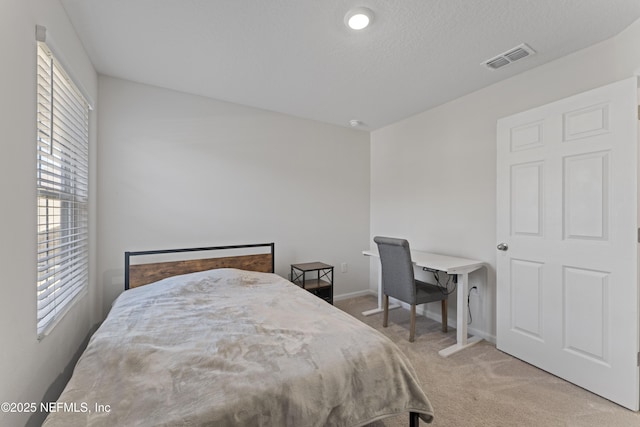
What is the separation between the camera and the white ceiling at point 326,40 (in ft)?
5.39

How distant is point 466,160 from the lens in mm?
2881

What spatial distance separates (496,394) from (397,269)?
1177mm

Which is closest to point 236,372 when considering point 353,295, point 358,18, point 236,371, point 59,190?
point 236,371

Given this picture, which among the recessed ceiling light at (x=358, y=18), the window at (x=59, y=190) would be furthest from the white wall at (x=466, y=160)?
the window at (x=59, y=190)

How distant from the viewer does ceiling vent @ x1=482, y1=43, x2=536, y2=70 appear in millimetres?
2035

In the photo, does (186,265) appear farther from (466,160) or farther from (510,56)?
(510,56)

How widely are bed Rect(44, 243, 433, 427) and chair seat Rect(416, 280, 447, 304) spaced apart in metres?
1.21

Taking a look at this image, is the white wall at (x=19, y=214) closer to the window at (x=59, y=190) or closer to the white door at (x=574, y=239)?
the window at (x=59, y=190)

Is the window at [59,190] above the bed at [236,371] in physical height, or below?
above

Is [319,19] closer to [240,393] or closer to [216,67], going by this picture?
[216,67]

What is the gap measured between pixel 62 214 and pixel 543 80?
3.69m

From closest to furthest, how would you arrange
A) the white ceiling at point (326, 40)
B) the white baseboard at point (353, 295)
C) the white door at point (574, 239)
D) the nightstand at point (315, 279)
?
the white ceiling at point (326, 40) → the white door at point (574, 239) → the nightstand at point (315, 279) → the white baseboard at point (353, 295)

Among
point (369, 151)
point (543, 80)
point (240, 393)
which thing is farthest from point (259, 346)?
point (369, 151)

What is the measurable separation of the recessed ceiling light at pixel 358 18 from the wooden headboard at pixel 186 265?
7.58ft
